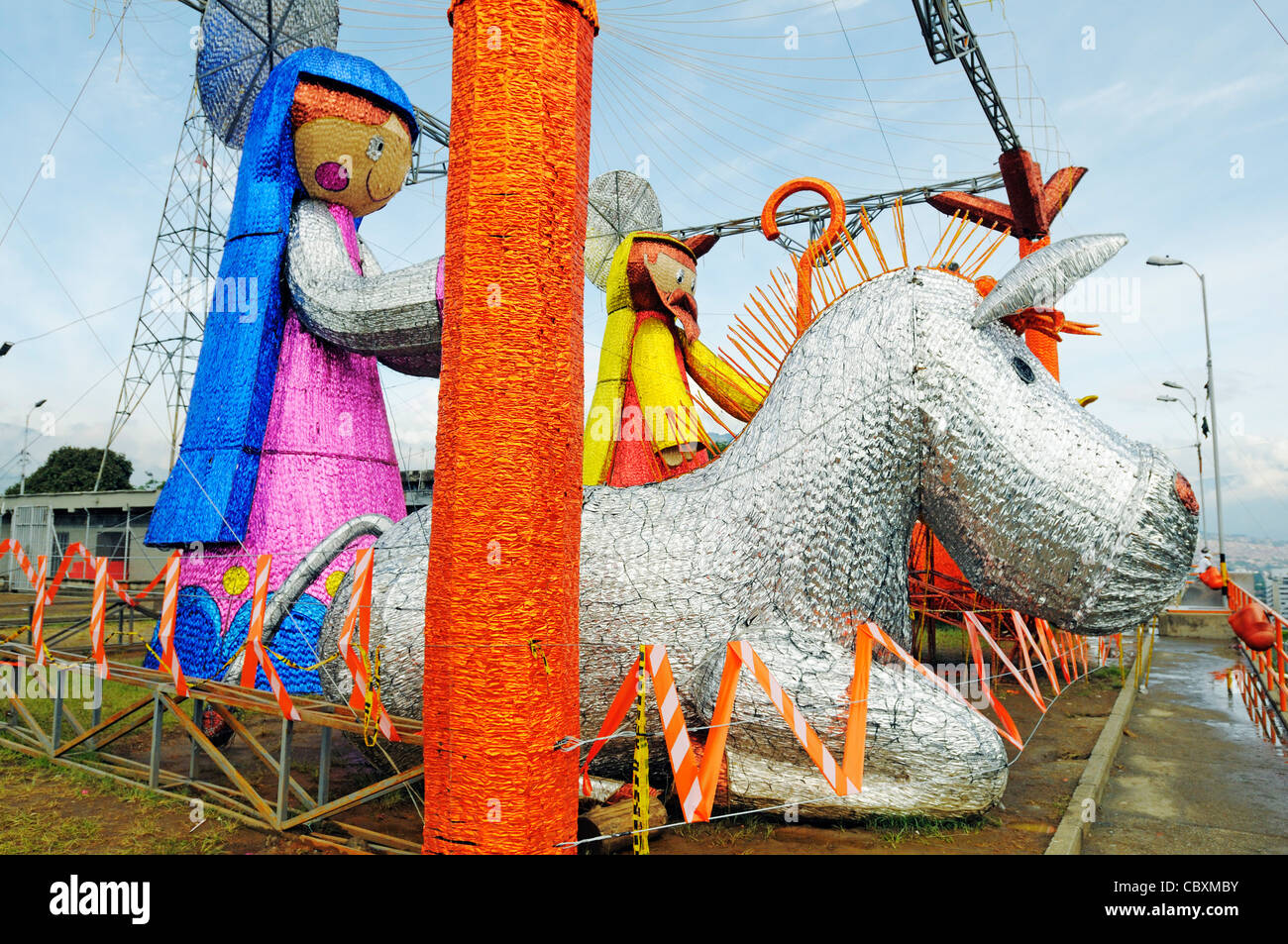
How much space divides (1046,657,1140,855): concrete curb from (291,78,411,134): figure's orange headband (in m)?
6.38

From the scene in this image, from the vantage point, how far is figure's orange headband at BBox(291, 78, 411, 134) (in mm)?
5770

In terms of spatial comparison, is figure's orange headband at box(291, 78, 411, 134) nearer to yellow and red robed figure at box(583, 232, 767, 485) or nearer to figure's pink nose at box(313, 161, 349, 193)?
figure's pink nose at box(313, 161, 349, 193)

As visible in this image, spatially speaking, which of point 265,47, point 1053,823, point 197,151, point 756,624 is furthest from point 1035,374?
point 197,151

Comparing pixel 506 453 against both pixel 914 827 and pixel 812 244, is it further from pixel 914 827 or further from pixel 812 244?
pixel 812 244

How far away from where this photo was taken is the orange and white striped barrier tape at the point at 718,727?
302 centimetres

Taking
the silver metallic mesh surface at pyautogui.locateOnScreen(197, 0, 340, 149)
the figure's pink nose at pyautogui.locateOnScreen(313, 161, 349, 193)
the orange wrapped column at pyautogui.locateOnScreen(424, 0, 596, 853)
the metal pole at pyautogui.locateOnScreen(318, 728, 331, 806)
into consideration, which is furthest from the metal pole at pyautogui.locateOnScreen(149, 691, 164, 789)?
the silver metallic mesh surface at pyautogui.locateOnScreen(197, 0, 340, 149)

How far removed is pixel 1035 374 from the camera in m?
4.05

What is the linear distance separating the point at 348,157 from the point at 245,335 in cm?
157

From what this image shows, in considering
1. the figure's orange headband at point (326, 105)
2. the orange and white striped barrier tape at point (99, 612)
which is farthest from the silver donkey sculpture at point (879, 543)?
the figure's orange headband at point (326, 105)

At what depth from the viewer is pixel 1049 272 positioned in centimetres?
381

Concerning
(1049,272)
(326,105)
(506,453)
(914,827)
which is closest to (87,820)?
(506,453)
